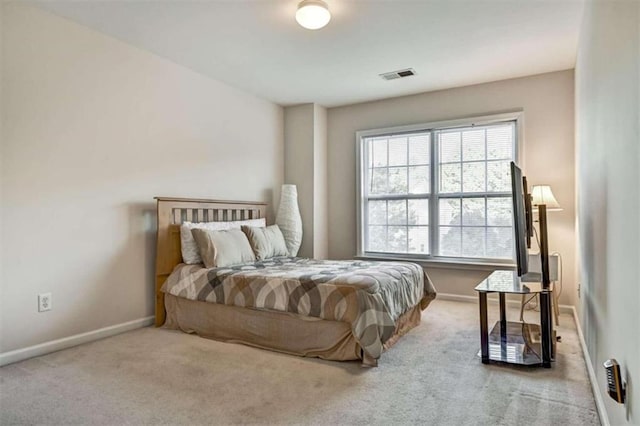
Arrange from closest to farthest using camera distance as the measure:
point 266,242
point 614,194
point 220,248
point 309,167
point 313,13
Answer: point 614,194 < point 313,13 < point 220,248 < point 266,242 < point 309,167

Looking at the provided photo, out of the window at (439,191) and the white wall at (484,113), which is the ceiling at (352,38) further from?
the window at (439,191)

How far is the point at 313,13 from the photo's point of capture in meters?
2.66

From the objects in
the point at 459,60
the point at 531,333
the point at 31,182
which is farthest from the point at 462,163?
the point at 31,182

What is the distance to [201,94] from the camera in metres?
4.06

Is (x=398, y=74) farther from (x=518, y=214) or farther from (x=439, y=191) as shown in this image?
(x=518, y=214)

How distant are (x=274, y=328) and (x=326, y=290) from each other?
516mm

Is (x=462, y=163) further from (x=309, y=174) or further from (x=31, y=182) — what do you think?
(x=31, y=182)

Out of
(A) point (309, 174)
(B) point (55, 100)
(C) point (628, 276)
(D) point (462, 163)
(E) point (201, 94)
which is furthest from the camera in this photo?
(A) point (309, 174)

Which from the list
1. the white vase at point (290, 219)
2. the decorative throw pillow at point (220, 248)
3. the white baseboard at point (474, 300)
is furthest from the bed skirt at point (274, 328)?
Answer: the white vase at point (290, 219)

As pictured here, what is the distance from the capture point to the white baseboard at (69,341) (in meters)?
2.60

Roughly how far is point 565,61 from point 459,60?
40.1 inches

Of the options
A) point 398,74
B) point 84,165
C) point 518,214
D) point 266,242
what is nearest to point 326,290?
point 518,214

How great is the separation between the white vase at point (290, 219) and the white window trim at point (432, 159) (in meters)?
0.81

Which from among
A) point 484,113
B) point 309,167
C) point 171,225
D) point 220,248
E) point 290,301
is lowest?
point 290,301
